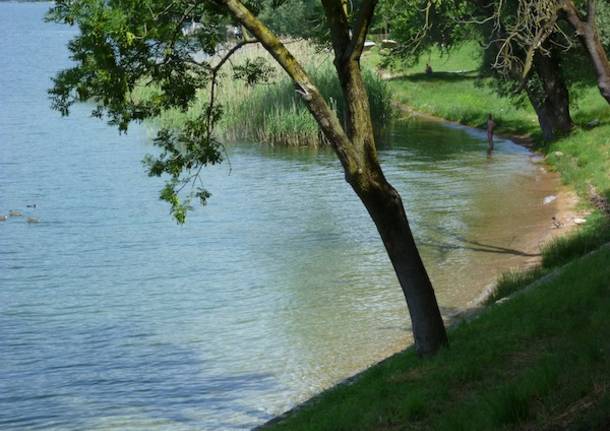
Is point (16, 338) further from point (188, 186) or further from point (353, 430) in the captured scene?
point (188, 186)

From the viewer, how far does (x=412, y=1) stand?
56.2ft

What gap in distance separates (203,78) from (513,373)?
16.8 feet

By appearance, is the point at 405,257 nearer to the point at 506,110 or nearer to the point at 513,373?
the point at 513,373

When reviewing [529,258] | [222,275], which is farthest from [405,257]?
[222,275]

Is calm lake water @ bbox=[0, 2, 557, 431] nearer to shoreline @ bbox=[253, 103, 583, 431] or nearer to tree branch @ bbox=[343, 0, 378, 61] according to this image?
shoreline @ bbox=[253, 103, 583, 431]

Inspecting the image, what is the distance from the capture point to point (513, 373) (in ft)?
33.4

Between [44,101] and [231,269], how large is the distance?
3518cm

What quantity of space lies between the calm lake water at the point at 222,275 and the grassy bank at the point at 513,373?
2531 mm

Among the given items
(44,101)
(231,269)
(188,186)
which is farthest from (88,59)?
(44,101)

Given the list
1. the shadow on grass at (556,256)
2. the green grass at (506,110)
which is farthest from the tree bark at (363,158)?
the green grass at (506,110)

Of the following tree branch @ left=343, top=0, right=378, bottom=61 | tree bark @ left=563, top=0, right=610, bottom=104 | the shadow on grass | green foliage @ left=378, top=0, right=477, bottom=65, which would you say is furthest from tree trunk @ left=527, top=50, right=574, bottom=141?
tree branch @ left=343, top=0, right=378, bottom=61

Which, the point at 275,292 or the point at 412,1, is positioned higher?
the point at 412,1

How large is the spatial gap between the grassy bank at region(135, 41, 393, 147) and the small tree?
1076 inches

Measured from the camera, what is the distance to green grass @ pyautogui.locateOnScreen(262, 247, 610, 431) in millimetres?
8391
